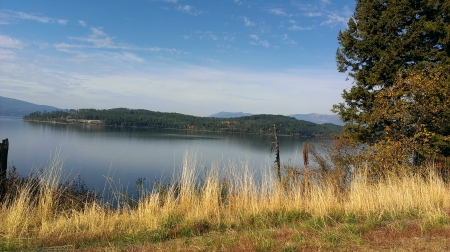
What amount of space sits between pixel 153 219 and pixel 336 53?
11327 mm

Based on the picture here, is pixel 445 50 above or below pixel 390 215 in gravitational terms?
above

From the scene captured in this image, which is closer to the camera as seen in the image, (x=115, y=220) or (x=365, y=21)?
(x=115, y=220)

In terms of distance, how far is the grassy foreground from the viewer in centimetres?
347

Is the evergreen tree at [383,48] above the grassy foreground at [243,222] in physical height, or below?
above

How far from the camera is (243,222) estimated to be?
4496mm

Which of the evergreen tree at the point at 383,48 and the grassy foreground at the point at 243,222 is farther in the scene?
the evergreen tree at the point at 383,48

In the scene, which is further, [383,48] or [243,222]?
[383,48]

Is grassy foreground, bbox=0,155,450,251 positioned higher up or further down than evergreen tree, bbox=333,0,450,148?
further down

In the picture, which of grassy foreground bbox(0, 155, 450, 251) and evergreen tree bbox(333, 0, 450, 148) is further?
evergreen tree bbox(333, 0, 450, 148)

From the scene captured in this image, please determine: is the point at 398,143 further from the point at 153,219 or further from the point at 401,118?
the point at 153,219

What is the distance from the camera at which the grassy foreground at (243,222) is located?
11.4 feet

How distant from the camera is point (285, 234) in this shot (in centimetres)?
382

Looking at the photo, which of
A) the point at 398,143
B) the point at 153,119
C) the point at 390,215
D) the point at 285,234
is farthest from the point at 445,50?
the point at 153,119

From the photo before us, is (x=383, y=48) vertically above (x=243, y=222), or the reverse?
(x=383, y=48)
